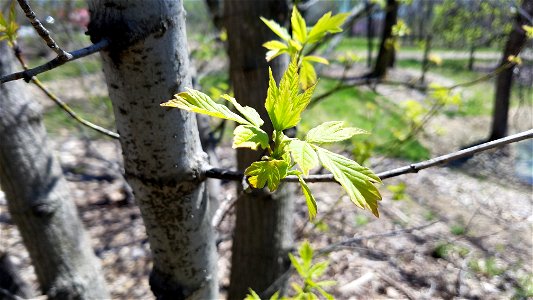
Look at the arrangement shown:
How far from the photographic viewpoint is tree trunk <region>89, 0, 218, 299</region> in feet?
2.38

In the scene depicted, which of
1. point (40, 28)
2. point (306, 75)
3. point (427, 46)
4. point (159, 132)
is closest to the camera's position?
point (40, 28)

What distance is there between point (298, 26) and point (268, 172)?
54 cm

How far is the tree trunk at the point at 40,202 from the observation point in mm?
1476

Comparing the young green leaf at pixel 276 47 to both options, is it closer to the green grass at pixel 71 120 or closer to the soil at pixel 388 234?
the soil at pixel 388 234

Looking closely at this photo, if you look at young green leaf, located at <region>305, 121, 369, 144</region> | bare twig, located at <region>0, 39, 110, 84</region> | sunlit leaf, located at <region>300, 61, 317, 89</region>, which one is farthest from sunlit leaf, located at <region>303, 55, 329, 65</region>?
bare twig, located at <region>0, 39, 110, 84</region>

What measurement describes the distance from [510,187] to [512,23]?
2159 mm

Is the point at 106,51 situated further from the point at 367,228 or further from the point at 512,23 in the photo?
the point at 512,23

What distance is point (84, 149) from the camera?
15.7 ft

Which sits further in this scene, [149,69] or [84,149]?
[84,149]

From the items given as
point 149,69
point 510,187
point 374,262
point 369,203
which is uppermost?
point 149,69

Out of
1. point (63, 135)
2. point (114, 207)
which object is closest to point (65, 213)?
point (114, 207)

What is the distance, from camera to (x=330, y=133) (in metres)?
0.72

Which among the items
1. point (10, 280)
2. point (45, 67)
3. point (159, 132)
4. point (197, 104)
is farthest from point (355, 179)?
point (10, 280)

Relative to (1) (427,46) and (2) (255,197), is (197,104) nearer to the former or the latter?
(2) (255,197)
